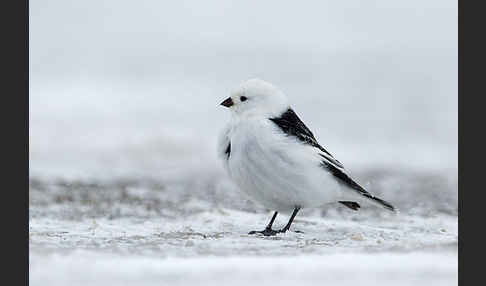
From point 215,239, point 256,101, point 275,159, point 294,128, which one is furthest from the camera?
point 256,101

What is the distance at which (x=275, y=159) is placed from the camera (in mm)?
5988

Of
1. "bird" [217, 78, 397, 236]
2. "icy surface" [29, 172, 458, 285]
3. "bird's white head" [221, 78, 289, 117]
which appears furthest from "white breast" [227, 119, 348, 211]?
"icy surface" [29, 172, 458, 285]

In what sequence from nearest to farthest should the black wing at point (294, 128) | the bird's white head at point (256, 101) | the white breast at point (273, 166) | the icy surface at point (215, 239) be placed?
the icy surface at point (215, 239) → the white breast at point (273, 166) → the black wing at point (294, 128) → the bird's white head at point (256, 101)

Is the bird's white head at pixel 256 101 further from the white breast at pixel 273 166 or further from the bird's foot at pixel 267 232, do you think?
the bird's foot at pixel 267 232

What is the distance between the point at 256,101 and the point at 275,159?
0.59 meters

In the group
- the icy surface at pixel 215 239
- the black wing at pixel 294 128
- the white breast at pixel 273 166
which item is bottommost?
the icy surface at pixel 215 239

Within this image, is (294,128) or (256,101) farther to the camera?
(256,101)

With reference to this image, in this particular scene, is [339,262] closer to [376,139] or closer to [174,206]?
[174,206]

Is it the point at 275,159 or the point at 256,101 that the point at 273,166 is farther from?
the point at 256,101

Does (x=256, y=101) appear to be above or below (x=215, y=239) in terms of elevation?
above

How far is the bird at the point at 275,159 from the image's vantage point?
19.7ft

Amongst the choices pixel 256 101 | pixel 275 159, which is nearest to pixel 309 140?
pixel 275 159

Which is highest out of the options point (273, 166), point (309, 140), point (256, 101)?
point (256, 101)

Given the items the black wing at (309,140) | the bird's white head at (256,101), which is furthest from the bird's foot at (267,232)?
the bird's white head at (256,101)
